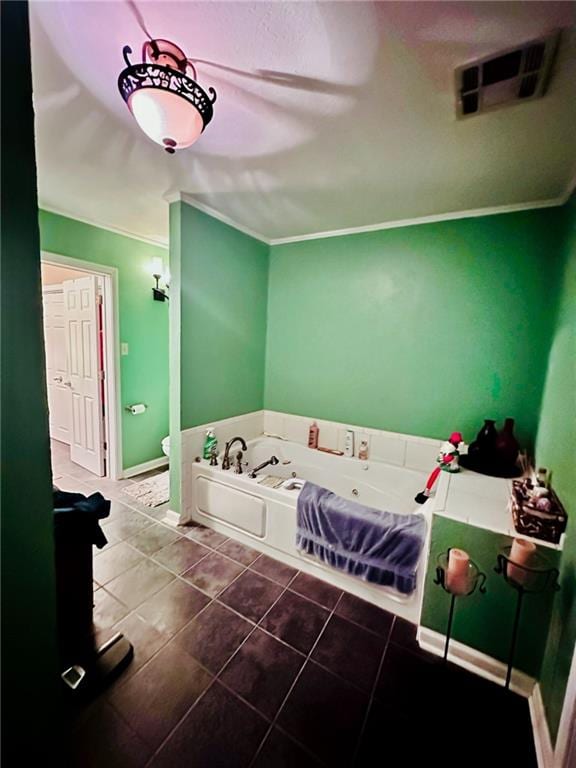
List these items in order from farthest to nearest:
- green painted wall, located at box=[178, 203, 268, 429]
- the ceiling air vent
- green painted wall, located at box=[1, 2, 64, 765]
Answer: green painted wall, located at box=[178, 203, 268, 429]
the ceiling air vent
green painted wall, located at box=[1, 2, 64, 765]

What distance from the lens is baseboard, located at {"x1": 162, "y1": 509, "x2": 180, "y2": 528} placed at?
2.48 metres

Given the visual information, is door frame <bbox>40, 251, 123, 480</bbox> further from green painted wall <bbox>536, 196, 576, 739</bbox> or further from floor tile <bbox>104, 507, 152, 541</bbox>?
green painted wall <bbox>536, 196, 576, 739</bbox>

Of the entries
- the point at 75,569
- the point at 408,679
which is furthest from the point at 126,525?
the point at 408,679

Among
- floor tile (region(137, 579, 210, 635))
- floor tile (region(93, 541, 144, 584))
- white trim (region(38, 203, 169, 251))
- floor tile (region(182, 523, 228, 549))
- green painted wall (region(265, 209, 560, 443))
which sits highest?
white trim (region(38, 203, 169, 251))

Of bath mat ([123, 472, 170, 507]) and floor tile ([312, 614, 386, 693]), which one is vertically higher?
floor tile ([312, 614, 386, 693])

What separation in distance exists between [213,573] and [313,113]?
8.45ft


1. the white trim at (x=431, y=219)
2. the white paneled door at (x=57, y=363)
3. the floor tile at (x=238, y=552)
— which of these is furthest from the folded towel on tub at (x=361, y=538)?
the white paneled door at (x=57, y=363)

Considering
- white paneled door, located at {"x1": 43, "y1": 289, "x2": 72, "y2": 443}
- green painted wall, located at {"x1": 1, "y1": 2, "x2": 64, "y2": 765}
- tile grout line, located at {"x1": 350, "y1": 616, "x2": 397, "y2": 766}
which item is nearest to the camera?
green painted wall, located at {"x1": 1, "y1": 2, "x2": 64, "y2": 765}

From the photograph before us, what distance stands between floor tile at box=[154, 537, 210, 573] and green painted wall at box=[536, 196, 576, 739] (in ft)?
6.18

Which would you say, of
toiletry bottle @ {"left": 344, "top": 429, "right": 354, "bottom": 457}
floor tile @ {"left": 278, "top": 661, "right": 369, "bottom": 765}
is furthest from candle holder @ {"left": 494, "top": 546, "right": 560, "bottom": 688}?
toiletry bottle @ {"left": 344, "top": 429, "right": 354, "bottom": 457}

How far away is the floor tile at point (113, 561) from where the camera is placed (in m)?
1.93

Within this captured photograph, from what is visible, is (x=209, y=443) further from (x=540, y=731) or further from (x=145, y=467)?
(x=540, y=731)

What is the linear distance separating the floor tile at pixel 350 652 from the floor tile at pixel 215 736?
1.27 feet

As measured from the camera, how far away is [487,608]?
1.42 m
